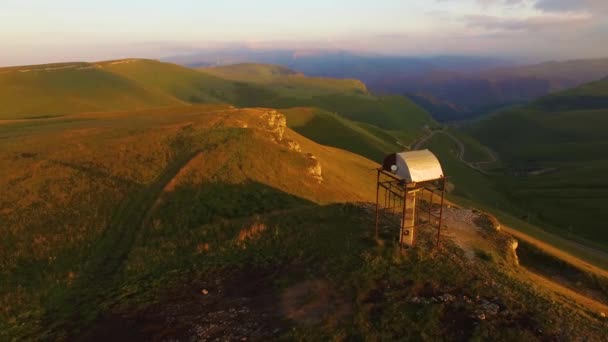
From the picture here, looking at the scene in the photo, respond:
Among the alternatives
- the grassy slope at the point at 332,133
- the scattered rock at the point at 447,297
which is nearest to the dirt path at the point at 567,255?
the scattered rock at the point at 447,297

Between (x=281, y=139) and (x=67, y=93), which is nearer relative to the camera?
(x=281, y=139)

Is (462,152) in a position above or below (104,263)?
below

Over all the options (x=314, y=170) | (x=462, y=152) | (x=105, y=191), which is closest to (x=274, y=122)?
(x=314, y=170)

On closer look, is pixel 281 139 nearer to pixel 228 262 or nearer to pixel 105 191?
pixel 105 191

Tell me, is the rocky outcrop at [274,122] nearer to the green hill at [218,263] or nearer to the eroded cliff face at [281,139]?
the eroded cliff face at [281,139]

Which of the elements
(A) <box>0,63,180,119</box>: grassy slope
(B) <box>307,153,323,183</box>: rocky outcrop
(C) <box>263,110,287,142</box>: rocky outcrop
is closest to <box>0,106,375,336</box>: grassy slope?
(B) <box>307,153,323,183</box>: rocky outcrop

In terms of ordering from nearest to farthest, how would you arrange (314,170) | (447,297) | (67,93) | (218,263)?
(447,297)
(218,263)
(314,170)
(67,93)

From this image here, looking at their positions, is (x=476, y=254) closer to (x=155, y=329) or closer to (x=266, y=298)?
(x=266, y=298)

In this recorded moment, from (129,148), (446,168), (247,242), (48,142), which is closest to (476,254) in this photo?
(247,242)
